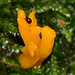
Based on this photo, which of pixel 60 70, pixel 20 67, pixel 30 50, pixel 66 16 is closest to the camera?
pixel 30 50

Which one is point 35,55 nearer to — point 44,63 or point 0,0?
point 44,63

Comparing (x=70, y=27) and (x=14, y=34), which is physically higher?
(x=14, y=34)

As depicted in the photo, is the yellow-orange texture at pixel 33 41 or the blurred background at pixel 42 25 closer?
the yellow-orange texture at pixel 33 41

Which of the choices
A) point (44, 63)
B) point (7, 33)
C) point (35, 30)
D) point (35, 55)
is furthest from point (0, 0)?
point (44, 63)

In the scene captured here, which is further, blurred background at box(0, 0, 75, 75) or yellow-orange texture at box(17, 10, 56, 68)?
blurred background at box(0, 0, 75, 75)

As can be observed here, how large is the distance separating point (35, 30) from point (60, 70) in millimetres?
489

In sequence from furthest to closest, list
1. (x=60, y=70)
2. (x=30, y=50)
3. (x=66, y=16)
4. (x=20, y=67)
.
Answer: (x=66, y=16), (x=60, y=70), (x=20, y=67), (x=30, y=50)

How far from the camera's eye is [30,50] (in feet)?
4.15

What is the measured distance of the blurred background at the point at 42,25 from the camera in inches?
55.6

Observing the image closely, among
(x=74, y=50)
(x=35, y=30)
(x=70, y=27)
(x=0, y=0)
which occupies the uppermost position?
(x=0, y=0)

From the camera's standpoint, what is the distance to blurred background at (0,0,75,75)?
4.64 feet

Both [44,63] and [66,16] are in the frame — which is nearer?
[44,63]

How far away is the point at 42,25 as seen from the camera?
175cm

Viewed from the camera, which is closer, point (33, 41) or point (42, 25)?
point (33, 41)
